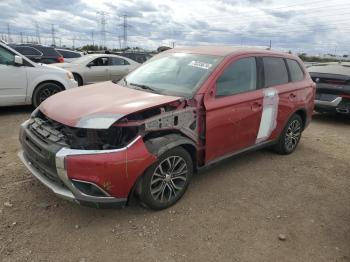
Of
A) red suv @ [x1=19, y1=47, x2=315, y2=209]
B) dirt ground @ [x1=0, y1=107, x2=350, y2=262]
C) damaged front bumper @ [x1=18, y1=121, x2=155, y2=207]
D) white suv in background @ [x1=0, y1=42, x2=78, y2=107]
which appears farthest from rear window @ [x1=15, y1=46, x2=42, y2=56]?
damaged front bumper @ [x1=18, y1=121, x2=155, y2=207]

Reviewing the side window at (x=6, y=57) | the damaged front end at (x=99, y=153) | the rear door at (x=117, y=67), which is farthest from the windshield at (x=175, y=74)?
the rear door at (x=117, y=67)

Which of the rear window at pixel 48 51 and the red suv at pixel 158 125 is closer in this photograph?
the red suv at pixel 158 125

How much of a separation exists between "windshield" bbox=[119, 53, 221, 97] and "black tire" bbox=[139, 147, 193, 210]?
0.74 metres

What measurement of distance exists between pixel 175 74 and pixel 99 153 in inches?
65.9

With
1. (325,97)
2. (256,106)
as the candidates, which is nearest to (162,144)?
(256,106)

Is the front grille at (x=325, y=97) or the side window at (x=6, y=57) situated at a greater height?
the side window at (x=6, y=57)

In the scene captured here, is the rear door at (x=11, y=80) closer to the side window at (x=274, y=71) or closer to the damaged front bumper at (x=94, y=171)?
the damaged front bumper at (x=94, y=171)

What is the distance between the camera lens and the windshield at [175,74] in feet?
13.2

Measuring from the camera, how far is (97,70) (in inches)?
489

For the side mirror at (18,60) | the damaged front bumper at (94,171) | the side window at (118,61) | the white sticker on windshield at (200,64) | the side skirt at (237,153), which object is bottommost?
the side skirt at (237,153)

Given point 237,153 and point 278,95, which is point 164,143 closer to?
point 237,153

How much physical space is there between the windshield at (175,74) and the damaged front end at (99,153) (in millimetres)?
524

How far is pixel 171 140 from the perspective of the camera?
3.56m

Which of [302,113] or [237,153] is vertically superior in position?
[302,113]
